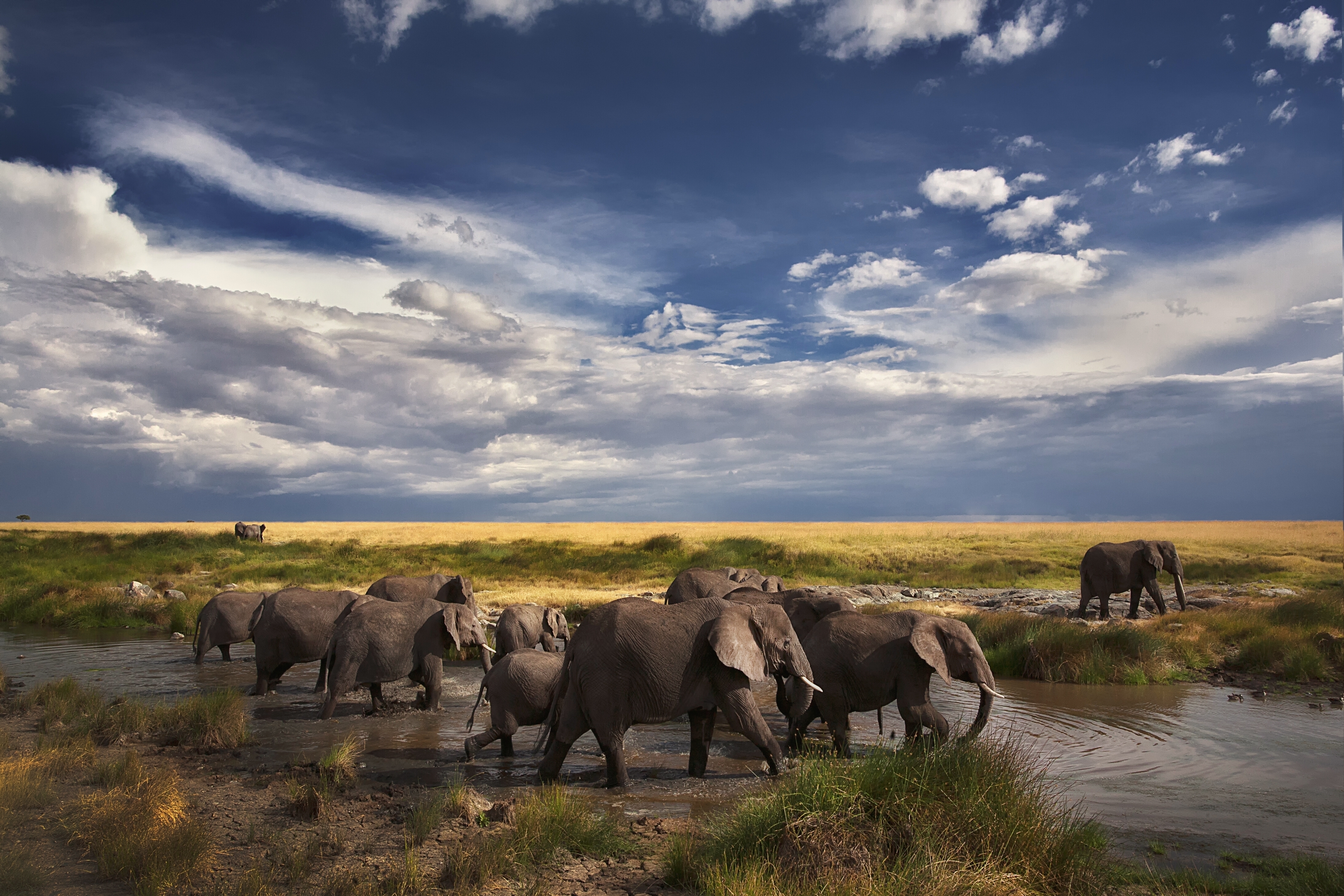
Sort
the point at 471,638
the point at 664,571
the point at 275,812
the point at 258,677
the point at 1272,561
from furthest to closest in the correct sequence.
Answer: the point at 1272,561
the point at 664,571
the point at 258,677
the point at 471,638
the point at 275,812

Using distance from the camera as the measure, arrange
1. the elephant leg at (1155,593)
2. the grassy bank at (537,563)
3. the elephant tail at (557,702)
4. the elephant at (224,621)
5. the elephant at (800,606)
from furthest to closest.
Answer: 1. the grassy bank at (537,563)
2. the elephant leg at (1155,593)
3. the elephant at (224,621)
4. the elephant at (800,606)
5. the elephant tail at (557,702)

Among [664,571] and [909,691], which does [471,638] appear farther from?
[664,571]

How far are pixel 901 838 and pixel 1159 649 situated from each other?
44.9 ft

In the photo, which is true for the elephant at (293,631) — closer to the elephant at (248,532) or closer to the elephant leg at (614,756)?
the elephant leg at (614,756)

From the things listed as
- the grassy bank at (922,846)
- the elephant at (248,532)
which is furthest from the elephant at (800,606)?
the elephant at (248,532)

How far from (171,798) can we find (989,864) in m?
7.37

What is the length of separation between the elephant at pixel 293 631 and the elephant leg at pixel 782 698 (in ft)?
23.2

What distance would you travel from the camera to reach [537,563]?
1695 inches

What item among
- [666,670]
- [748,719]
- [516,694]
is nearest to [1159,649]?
[748,719]

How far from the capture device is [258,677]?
47.9ft

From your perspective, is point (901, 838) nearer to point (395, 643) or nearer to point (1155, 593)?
point (395, 643)

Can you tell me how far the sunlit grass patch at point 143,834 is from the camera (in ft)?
21.9

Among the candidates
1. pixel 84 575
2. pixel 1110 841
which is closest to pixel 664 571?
pixel 84 575

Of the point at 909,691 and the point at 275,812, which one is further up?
the point at 909,691
